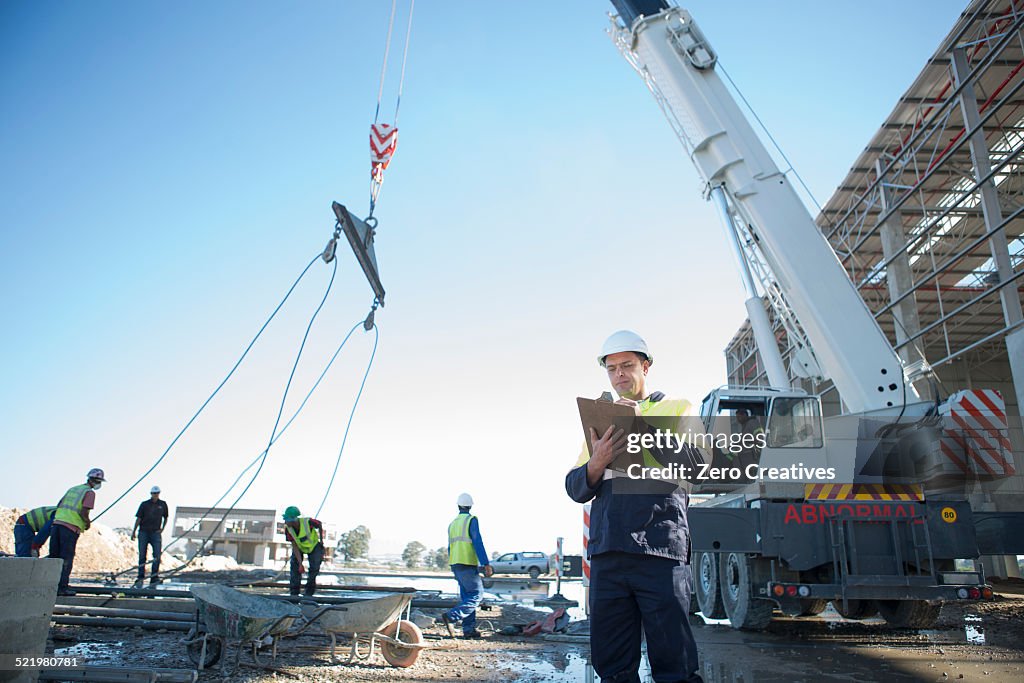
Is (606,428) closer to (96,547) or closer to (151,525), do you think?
(151,525)

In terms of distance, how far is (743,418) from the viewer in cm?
784

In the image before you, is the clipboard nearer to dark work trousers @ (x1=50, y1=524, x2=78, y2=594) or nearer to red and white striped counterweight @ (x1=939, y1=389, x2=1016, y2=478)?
red and white striped counterweight @ (x1=939, y1=389, x2=1016, y2=478)

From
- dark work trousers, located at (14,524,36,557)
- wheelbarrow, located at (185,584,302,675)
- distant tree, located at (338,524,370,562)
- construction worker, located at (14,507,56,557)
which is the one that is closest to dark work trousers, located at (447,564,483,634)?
wheelbarrow, located at (185,584,302,675)

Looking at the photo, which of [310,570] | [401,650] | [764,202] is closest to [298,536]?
[310,570]

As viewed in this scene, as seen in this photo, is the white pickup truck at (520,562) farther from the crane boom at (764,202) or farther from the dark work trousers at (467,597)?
the crane boom at (764,202)

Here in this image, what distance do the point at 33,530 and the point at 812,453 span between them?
364 inches

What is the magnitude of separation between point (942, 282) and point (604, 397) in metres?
20.1

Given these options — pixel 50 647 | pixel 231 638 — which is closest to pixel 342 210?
pixel 231 638

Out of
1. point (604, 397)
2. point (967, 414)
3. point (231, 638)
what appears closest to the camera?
point (604, 397)

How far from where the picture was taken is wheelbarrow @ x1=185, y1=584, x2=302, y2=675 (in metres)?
4.09

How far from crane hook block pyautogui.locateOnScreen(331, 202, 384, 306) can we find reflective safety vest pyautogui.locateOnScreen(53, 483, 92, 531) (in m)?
4.76

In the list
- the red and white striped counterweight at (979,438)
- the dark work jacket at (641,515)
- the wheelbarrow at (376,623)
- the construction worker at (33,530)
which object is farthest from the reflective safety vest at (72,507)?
the red and white striped counterweight at (979,438)

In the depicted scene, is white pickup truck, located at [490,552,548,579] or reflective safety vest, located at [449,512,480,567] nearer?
reflective safety vest, located at [449,512,480,567]

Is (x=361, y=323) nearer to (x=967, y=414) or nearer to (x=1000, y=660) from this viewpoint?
(x=967, y=414)
